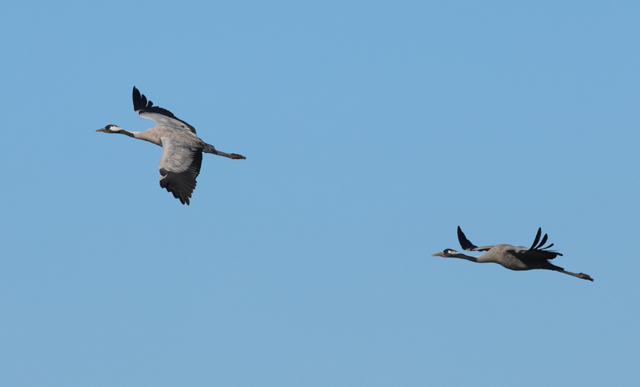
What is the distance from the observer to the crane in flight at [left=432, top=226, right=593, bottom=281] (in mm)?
16031

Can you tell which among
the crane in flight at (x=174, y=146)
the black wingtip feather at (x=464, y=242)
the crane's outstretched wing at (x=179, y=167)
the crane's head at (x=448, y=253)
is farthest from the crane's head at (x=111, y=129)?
the black wingtip feather at (x=464, y=242)

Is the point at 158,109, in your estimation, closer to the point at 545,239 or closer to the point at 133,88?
the point at 133,88

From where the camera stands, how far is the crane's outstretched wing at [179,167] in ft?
61.0

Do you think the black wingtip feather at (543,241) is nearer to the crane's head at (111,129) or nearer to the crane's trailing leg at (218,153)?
the crane's trailing leg at (218,153)

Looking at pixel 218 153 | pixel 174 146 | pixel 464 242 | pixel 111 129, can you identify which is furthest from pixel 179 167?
pixel 464 242

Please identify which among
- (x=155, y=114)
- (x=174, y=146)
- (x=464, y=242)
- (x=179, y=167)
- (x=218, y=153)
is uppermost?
(x=155, y=114)

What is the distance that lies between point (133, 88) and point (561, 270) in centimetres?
1338

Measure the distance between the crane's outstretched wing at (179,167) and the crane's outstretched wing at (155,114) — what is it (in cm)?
143

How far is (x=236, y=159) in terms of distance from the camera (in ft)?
72.5

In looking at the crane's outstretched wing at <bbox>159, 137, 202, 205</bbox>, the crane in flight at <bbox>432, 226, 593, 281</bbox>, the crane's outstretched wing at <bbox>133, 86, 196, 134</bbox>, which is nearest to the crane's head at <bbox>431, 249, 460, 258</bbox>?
the crane in flight at <bbox>432, 226, 593, 281</bbox>

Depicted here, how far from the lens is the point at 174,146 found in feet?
65.9

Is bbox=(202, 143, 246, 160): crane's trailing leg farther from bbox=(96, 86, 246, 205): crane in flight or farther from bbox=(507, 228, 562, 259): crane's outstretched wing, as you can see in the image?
bbox=(507, 228, 562, 259): crane's outstretched wing

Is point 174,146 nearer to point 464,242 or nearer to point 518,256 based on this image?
point 464,242

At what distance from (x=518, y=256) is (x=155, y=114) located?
11316 mm
